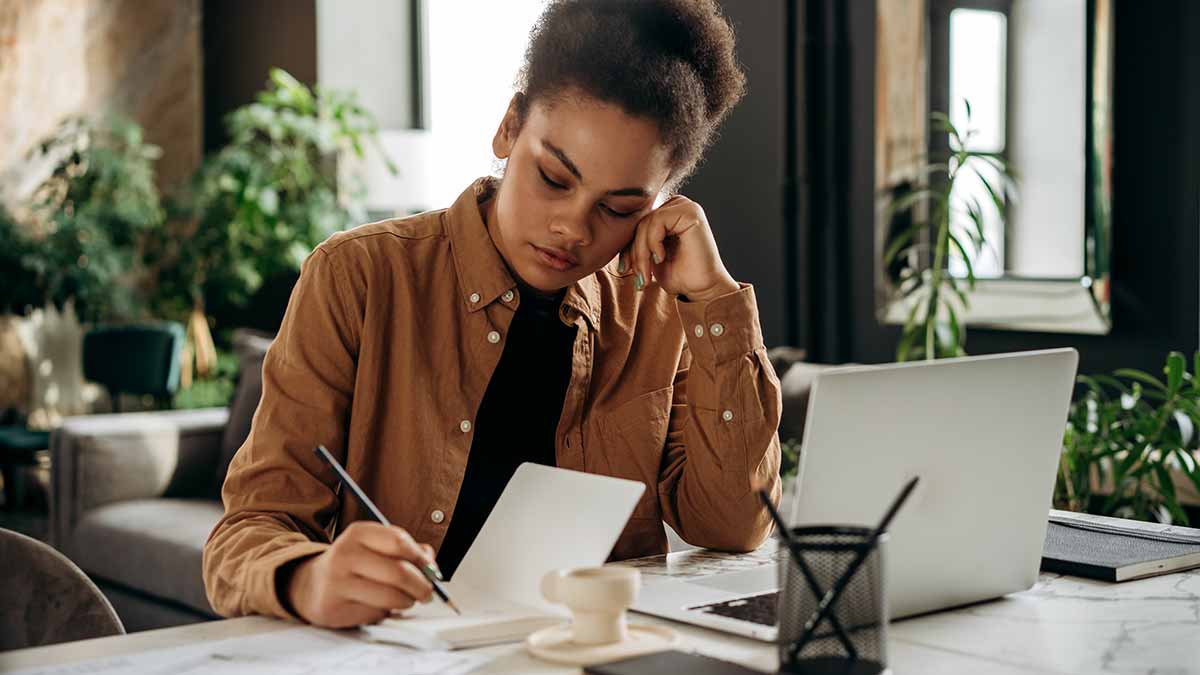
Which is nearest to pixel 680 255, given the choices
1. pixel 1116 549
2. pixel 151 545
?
pixel 1116 549

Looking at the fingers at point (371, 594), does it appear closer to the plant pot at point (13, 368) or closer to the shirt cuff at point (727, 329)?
the shirt cuff at point (727, 329)

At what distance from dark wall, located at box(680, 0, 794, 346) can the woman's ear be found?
8.26 feet

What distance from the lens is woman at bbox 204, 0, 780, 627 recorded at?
4.65 feet

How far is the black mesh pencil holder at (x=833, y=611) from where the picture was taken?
0.91 metres

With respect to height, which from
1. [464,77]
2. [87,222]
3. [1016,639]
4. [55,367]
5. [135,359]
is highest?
[464,77]

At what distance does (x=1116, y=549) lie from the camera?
1.43 m

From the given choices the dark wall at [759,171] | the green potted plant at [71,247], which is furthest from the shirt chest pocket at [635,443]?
the green potted plant at [71,247]

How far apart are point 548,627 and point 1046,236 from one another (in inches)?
101

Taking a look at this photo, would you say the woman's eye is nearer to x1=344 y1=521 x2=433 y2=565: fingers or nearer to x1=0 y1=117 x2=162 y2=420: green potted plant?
x1=344 y1=521 x2=433 y2=565: fingers

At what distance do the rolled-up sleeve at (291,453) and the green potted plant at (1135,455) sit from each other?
1626mm

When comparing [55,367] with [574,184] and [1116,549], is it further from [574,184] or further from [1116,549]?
[1116,549]

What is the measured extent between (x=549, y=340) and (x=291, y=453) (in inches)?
16.0

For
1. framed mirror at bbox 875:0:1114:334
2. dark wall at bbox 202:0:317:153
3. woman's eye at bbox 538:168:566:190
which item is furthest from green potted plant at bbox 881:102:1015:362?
dark wall at bbox 202:0:317:153

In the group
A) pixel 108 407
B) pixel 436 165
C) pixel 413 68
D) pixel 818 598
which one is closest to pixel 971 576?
pixel 818 598
